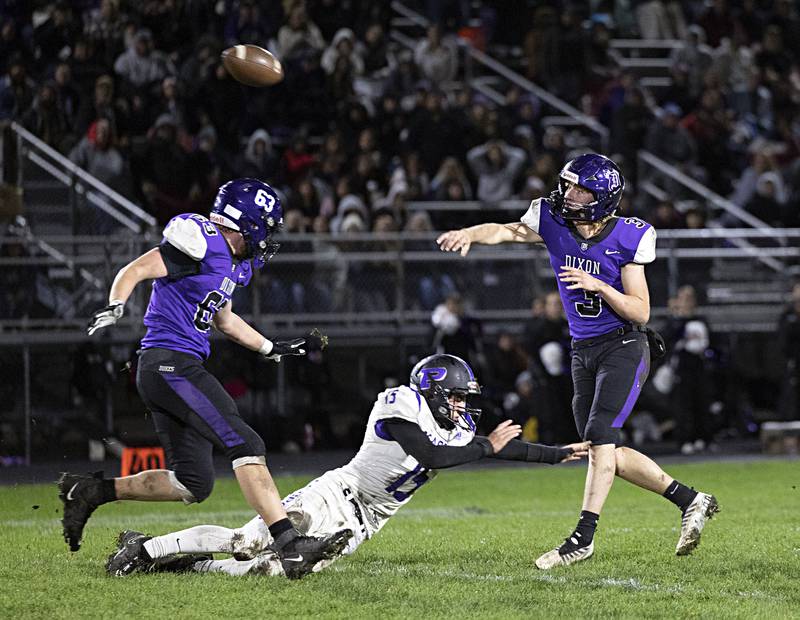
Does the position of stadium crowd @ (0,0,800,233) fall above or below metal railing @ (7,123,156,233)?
above

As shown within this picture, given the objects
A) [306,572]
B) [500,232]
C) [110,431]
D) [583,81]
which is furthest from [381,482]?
[583,81]

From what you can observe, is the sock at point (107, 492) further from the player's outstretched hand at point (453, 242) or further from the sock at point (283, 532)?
the player's outstretched hand at point (453, 242)

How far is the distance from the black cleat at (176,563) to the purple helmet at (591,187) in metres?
2.50

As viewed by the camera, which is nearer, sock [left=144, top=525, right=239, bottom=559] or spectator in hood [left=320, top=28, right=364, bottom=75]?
sock [left=144, top=525, right=239, bottom=559]

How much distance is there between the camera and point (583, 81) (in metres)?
18.5

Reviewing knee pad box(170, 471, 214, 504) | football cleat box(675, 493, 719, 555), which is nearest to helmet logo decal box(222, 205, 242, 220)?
knee pad box(170, 471, 214, 504)

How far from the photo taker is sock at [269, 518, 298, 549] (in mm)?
5965

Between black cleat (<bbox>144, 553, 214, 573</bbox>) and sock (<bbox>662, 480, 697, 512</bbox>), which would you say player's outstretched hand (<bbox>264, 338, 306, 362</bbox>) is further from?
sock (<bbox>662, 480, 697, 512</bbox>)

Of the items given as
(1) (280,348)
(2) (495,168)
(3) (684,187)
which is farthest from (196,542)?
(3) (684,187)

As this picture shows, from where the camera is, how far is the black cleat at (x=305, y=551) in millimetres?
5941

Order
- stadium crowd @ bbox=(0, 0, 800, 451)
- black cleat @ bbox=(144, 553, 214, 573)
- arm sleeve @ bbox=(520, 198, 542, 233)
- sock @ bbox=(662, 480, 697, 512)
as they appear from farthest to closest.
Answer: stadium crowd @ bbox=(0, 0, 800, 451) → arm sleeve @ bbox=(520, 198, 542, 233) → sock @ bbox=(662, 480, 697, 512) → black cleat @ bbox=(144, 553, 214, 573)

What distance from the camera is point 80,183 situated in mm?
13594

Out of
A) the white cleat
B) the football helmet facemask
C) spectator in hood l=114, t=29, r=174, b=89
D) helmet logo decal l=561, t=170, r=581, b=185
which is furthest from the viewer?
spectator in hood l=114, t=29, r=174, b=89

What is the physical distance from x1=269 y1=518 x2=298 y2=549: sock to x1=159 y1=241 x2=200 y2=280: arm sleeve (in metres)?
1.24
